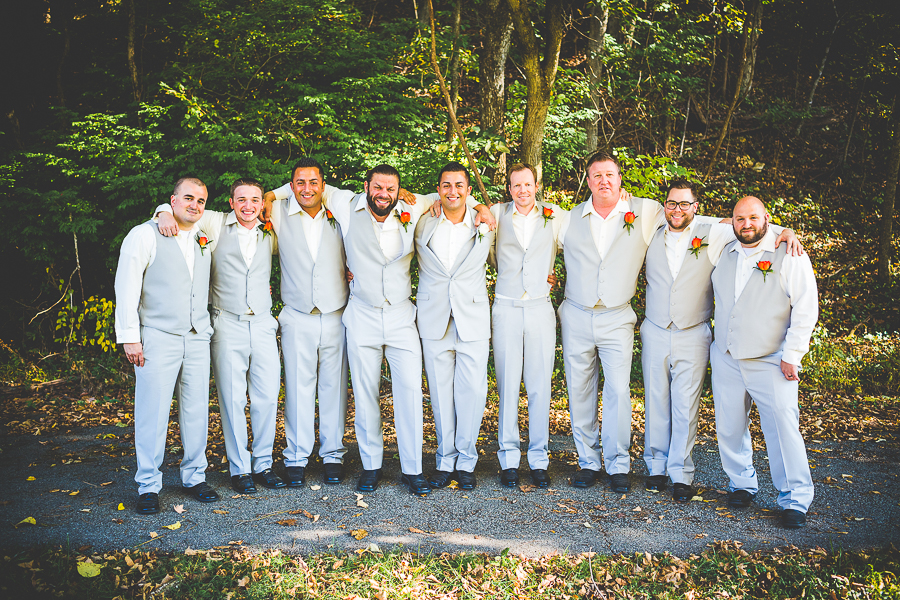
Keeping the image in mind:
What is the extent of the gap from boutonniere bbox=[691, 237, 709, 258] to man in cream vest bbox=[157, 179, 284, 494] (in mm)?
3086

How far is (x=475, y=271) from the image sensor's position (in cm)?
479

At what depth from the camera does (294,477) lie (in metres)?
4.84

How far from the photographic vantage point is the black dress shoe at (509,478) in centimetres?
486

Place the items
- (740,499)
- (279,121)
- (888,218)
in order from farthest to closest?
(888,218)
(279,121)
(740,499)

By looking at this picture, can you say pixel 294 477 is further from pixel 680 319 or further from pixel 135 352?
pixel 680 319

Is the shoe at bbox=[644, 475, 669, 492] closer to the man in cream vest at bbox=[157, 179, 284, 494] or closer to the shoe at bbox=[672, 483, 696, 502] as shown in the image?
the shoe at bbox=[672, 483, 696, 502]

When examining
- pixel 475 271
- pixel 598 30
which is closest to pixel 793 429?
pixel 475 271

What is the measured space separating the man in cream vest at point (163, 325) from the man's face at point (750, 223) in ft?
12.1

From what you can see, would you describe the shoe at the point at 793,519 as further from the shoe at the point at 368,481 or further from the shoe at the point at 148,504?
the shoe at the point at 148,504

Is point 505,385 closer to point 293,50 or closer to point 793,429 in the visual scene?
point 793,429

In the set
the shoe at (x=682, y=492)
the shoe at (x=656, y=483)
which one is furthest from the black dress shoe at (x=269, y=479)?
the shoe at (x=682, y=492)

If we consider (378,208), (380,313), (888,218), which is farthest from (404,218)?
(888,218)

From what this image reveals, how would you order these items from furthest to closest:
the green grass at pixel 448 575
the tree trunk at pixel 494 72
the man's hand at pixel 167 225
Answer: the tree trunk at pixel 494 72 < the man's hand at pixel 167 225 < the green grass at pixel 448 575

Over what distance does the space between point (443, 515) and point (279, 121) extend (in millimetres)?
5309
